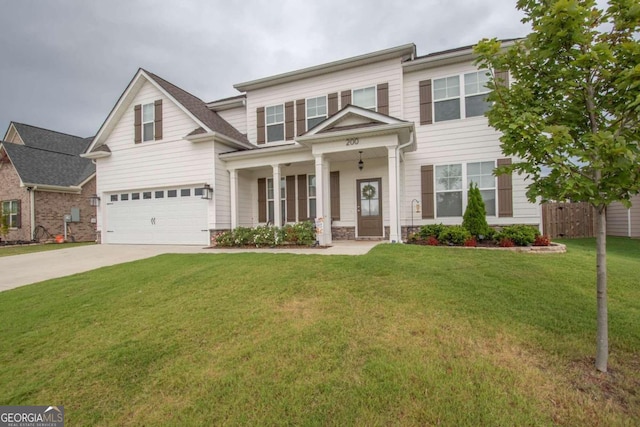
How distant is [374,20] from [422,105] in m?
6.43

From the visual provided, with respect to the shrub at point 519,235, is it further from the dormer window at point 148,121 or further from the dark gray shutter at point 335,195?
the dormer window at point 148,121

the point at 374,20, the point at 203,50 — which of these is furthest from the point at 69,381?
the point at 203,50

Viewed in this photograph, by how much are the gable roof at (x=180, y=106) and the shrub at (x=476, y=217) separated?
28.6 ft

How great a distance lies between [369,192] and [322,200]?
2.34 metres

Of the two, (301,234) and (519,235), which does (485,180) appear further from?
(301,234)

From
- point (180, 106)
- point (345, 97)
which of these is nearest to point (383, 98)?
point (345, 97)

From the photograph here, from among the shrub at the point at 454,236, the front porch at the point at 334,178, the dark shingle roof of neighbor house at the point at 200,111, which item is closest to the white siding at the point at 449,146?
the front porch at the point at 334,178

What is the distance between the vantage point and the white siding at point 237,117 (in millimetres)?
13703

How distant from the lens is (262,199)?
1293cm

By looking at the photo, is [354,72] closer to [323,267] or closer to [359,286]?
[323,267]

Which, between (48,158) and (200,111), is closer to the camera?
(200,111)

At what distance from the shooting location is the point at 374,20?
1418 cm

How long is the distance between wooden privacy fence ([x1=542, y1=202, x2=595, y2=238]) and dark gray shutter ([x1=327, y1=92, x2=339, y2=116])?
9.66m

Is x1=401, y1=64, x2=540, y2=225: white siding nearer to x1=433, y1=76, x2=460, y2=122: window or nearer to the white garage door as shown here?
x1=433, y1=76, x2=460, y2=122: window
